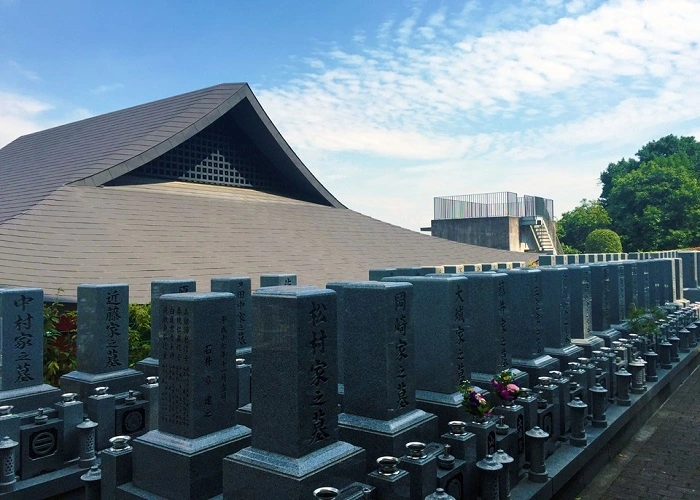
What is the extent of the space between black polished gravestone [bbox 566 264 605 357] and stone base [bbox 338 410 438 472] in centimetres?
523

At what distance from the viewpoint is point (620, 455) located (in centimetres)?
749

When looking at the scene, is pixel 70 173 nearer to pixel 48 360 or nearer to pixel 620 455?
pixel 48 360

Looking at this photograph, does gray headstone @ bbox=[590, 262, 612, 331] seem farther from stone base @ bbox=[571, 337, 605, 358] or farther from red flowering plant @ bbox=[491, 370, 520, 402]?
red flowering plant @ bbox=[491, 370, 520, 402]

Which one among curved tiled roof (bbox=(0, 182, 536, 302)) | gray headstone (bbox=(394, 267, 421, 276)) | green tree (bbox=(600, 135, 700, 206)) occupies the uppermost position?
green tree (bbox=(600, 135, 700, 206))

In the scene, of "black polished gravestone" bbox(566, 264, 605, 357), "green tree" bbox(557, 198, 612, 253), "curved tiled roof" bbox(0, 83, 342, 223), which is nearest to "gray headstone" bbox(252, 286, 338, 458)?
"black polished gravestone" bbox(566, 264, 605, 357)

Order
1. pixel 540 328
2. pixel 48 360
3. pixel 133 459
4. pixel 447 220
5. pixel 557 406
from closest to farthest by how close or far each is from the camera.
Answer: pixel 133 459 < pixel 557 406 < pixel 540 328 < pixel 48 360 < pixel 447 220

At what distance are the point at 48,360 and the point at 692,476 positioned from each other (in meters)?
9.82

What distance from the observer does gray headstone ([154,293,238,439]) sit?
16.3 ft

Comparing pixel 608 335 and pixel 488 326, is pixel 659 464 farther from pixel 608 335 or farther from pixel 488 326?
pixel 608 335

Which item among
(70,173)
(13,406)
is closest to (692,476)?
(13,406)

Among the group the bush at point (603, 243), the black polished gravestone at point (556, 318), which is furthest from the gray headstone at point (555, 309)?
the bush at point (603, 243)

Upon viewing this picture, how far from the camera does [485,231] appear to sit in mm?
30969

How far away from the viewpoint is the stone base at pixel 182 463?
15.3 ft

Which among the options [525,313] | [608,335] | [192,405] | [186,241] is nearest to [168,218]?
[186,241]
